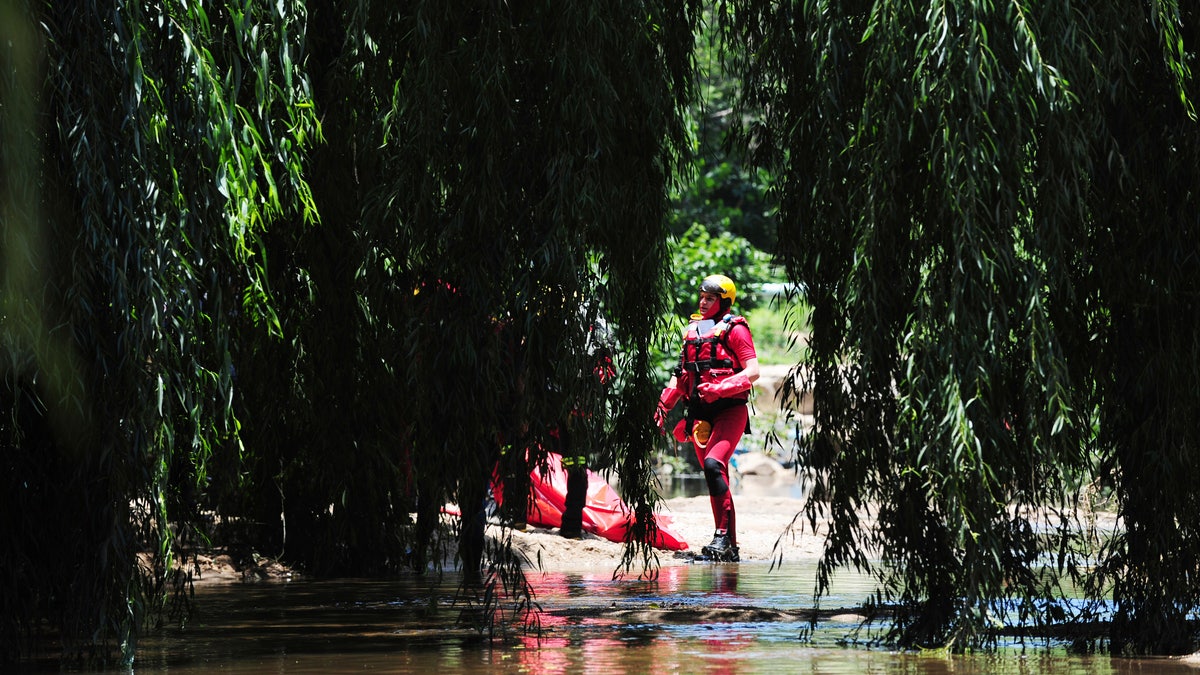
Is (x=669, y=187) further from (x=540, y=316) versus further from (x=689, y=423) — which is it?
(x=689, y=423)

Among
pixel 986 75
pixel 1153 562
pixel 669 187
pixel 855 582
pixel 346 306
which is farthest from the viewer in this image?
pixel 855 582

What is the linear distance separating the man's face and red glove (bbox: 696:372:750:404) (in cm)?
54

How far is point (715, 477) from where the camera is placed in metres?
12.4

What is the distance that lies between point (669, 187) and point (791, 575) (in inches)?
153

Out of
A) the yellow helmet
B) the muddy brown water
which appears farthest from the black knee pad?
the yellow helmet

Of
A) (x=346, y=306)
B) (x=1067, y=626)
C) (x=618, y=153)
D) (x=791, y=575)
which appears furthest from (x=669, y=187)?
(x=791, y=575)

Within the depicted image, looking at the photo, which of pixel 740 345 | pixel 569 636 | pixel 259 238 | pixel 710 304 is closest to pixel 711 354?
pixel 740 345

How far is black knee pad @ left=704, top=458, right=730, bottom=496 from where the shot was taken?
1234cm

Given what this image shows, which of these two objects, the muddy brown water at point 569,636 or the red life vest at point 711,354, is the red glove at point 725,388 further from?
the muddy brown water at point 569,636

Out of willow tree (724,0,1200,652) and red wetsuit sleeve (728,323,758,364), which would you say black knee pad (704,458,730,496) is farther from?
willow tree (724,0,1200,652)

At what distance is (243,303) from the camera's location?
9.23m

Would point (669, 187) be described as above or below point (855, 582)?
above

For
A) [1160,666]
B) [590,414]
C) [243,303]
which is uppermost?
[243,303]

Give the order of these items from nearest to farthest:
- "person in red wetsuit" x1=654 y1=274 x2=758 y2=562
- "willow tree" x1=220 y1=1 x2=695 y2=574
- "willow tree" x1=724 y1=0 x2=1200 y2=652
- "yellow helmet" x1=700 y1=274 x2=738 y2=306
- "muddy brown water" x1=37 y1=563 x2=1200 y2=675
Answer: "willow tree" x1=724 y1=0 x2=1200 y2=652, "muddy brown water" x1=37 y1=563 x2=1200 y2=675, "willow tree" x1=220 y1=1 x2=695 y2=574, "person in red wetsuit" x1=654 y1=274 x2=758 y2=562, "yellow helmet" x1=700 y1=274 x2=738 y2=306
